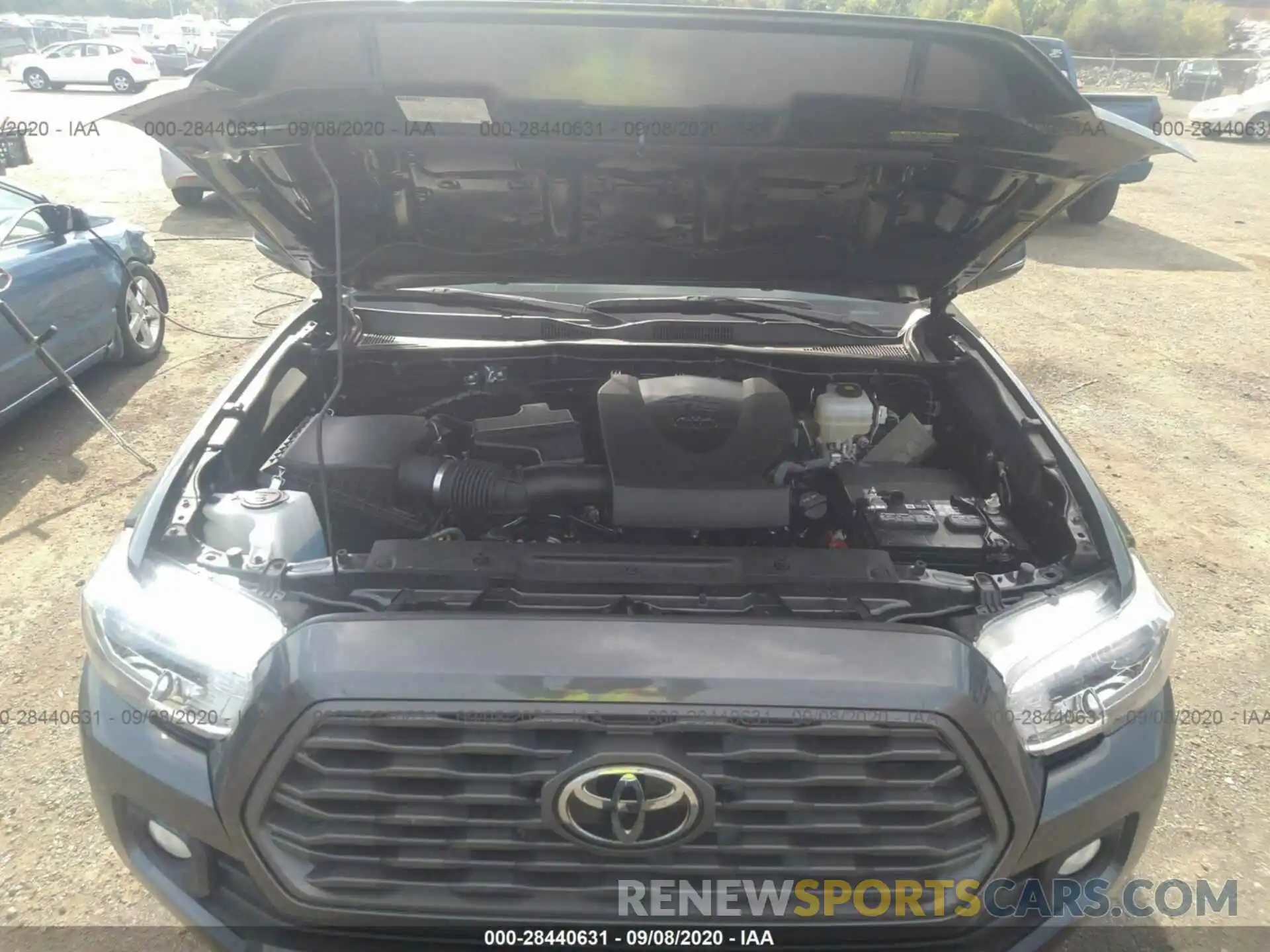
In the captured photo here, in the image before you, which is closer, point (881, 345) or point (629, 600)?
point (629, 600)

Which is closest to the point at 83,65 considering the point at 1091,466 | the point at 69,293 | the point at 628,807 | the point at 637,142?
the point at 69,293

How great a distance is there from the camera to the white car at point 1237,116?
15344 millimetres

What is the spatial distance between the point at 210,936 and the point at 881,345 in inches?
96.3

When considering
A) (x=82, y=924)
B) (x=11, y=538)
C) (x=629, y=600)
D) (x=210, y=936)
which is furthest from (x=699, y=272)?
(x=11, y=538)

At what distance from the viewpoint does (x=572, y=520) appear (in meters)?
2.11

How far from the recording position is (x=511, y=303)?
111 inches

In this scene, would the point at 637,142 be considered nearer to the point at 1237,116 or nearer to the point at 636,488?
the point at 636,488

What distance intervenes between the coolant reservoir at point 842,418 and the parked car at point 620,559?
1cm

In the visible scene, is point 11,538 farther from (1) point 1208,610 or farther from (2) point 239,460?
(1) point 1208,610

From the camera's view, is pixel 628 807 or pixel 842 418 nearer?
pixel 628 807

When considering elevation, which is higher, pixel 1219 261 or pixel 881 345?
pixel 881 345

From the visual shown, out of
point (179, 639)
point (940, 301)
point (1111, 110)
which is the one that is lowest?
point (179, 639)

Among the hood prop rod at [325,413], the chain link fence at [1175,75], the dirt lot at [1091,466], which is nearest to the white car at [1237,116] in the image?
the chain link fence at [1175,75]

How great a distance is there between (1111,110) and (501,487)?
7378mm
